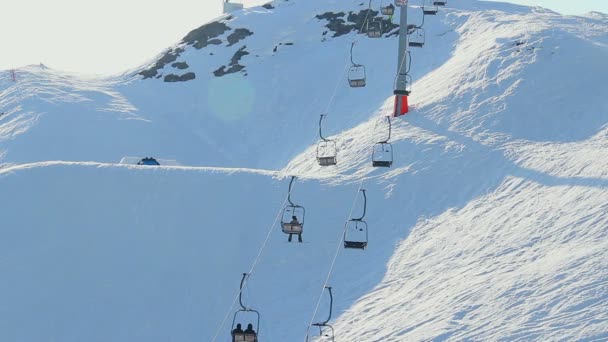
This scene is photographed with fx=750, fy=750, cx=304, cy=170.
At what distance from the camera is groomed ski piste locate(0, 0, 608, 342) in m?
14.7

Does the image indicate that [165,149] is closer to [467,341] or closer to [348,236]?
[348,236]

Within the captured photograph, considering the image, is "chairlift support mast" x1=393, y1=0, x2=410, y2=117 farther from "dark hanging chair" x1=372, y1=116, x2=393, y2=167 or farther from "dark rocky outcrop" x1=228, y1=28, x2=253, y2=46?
"dark rocky outcrop" x1=228, y1=28, x2=253, y2=46

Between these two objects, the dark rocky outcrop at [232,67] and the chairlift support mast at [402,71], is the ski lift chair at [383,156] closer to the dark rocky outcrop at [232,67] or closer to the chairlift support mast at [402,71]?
the chairlift support mast at [402,71]

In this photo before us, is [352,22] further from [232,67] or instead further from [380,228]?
[380,228]

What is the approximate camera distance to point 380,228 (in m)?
20.2

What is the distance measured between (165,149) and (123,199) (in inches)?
642

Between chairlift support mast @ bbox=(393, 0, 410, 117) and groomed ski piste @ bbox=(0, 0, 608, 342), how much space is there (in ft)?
1.96

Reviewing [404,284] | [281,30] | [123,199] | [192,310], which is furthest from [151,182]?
[281,30]

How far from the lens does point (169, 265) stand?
19.6 metres

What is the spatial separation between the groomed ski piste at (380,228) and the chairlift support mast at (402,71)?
1.96ft

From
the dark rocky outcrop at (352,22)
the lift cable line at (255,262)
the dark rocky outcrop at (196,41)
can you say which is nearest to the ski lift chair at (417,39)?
the dark rocky outcrop at (352,22)

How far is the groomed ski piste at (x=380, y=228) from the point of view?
14727 millimetres

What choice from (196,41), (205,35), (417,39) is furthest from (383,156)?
(205,35)

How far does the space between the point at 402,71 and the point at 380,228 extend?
8.55 metres
